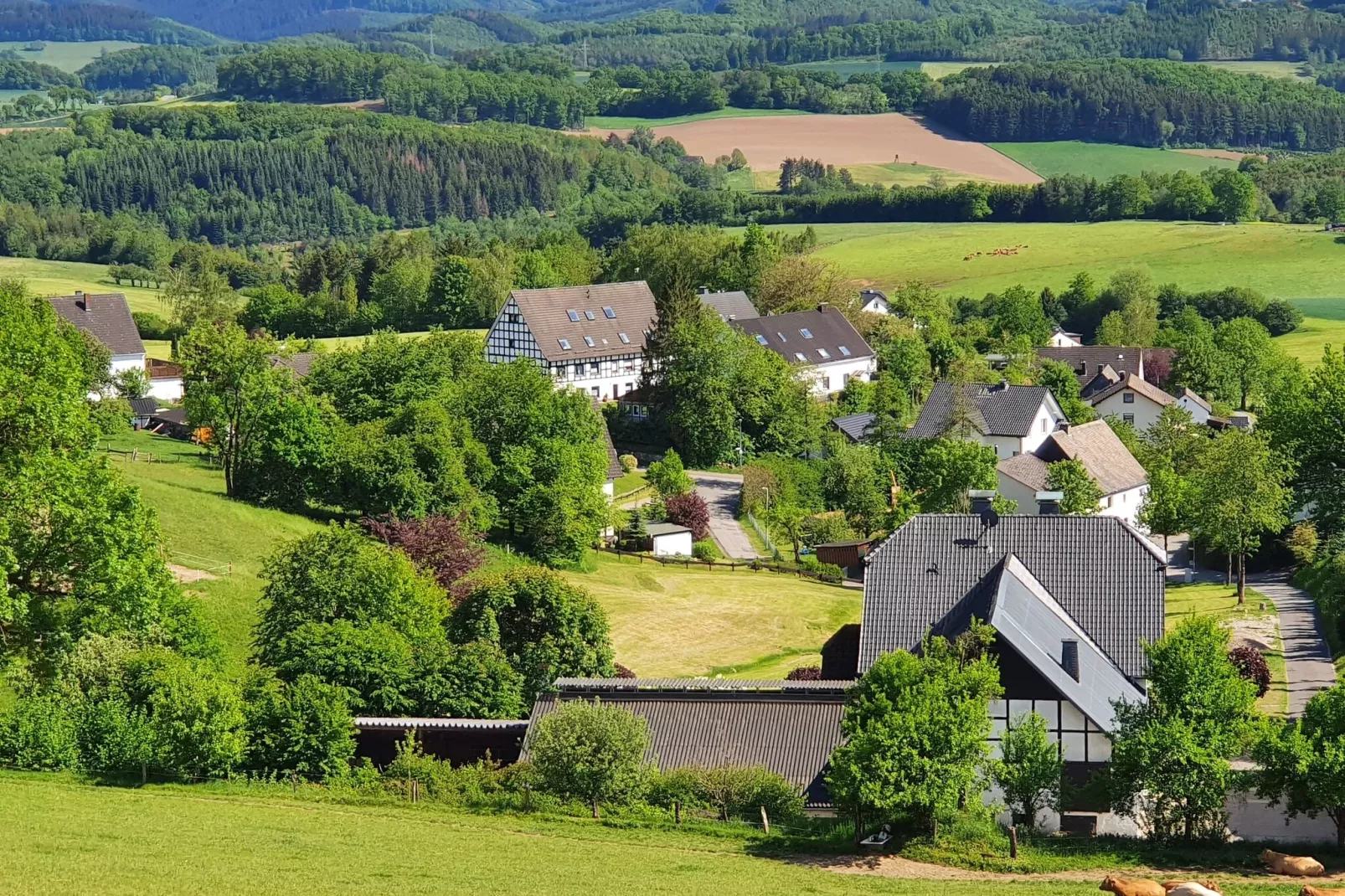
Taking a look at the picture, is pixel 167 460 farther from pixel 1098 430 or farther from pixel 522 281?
pixel 522 281

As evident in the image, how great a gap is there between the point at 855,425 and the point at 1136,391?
53.2 ft

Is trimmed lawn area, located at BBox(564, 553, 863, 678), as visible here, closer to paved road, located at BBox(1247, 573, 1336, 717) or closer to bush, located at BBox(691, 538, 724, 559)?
bush, located at BBox(691, 538, 724, 559)

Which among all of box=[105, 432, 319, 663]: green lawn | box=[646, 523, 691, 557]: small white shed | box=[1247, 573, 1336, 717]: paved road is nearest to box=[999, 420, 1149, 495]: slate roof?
box=[1247, 573, 1336, 717]: paved road

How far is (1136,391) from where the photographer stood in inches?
3735

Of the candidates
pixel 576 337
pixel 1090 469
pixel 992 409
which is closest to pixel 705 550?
pixel 1090 469

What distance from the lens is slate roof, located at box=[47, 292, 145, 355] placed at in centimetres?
9106

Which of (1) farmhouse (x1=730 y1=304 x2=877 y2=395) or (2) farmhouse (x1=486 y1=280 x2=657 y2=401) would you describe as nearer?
(2) farmhouse (x1=486 y1=280 x2=657 y2=401)

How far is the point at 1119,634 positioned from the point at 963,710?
8419 millimetres

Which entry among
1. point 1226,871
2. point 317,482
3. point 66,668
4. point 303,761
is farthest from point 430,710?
point 317,482

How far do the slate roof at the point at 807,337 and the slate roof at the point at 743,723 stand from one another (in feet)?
198

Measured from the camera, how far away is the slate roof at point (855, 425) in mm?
88188

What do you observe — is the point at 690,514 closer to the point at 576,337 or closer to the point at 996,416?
the point at 996,416

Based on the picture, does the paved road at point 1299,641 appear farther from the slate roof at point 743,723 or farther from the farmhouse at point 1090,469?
the slate roof at point 743,723

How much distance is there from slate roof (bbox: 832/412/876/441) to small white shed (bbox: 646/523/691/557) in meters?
17.1
